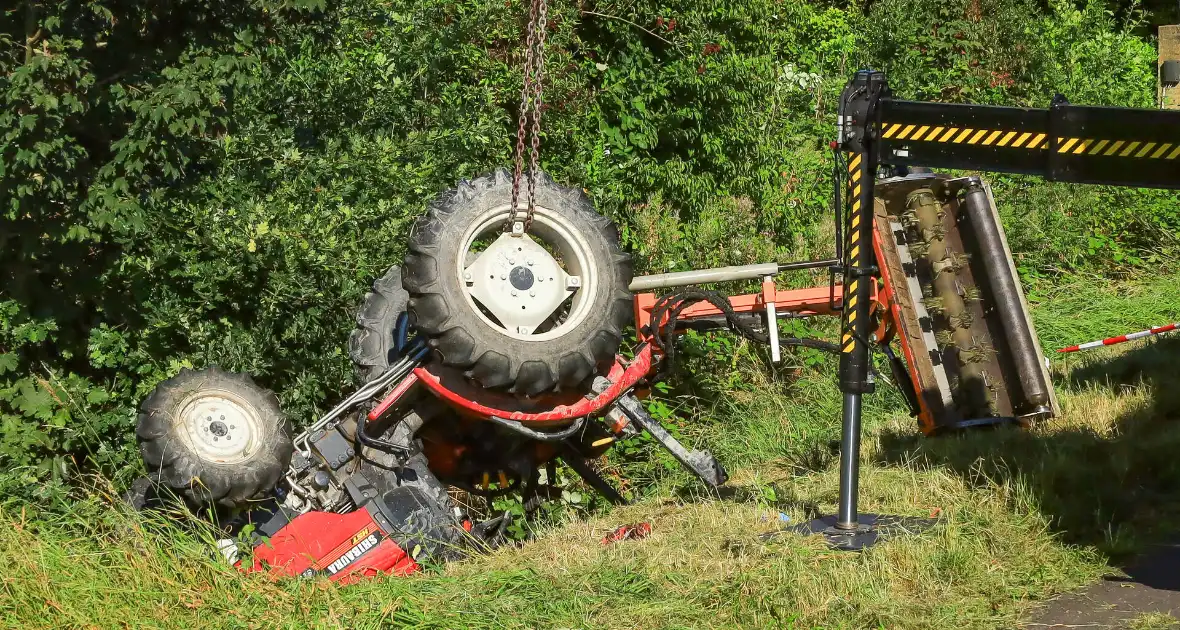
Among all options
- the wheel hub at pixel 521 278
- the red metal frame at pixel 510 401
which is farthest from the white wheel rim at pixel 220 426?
the wheel hub at pixel 521 278

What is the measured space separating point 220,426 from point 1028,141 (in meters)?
4.02

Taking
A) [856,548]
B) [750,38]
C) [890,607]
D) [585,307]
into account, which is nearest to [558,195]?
[585,307]

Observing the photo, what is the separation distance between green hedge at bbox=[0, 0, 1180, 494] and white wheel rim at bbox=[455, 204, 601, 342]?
83.0 inches

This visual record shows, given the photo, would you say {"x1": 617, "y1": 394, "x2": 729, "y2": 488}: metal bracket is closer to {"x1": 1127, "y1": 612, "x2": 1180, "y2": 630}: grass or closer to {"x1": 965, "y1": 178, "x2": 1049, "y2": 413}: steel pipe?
{"x1": 965, "y1": 178, "x2": 1049, "y2": 413}: steel pipe

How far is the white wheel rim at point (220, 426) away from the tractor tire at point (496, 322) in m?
1.01

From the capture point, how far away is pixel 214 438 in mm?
6035

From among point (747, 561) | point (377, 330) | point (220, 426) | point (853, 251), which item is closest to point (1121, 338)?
point (853, 251)

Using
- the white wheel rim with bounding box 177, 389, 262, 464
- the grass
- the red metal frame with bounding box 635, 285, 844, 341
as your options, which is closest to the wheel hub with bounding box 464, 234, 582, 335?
the red metal frame with bounding box 635, 285, 844, 341

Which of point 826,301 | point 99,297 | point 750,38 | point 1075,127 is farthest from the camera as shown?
point 750,38

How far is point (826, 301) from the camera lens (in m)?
6.92

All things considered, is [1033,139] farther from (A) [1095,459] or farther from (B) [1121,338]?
(B) [1121,338]

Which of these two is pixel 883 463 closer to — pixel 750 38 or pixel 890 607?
pixel 890 607

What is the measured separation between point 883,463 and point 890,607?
2.47m

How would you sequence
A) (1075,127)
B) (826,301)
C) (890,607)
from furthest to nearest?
(826,301), (1075,127), (890,607)
